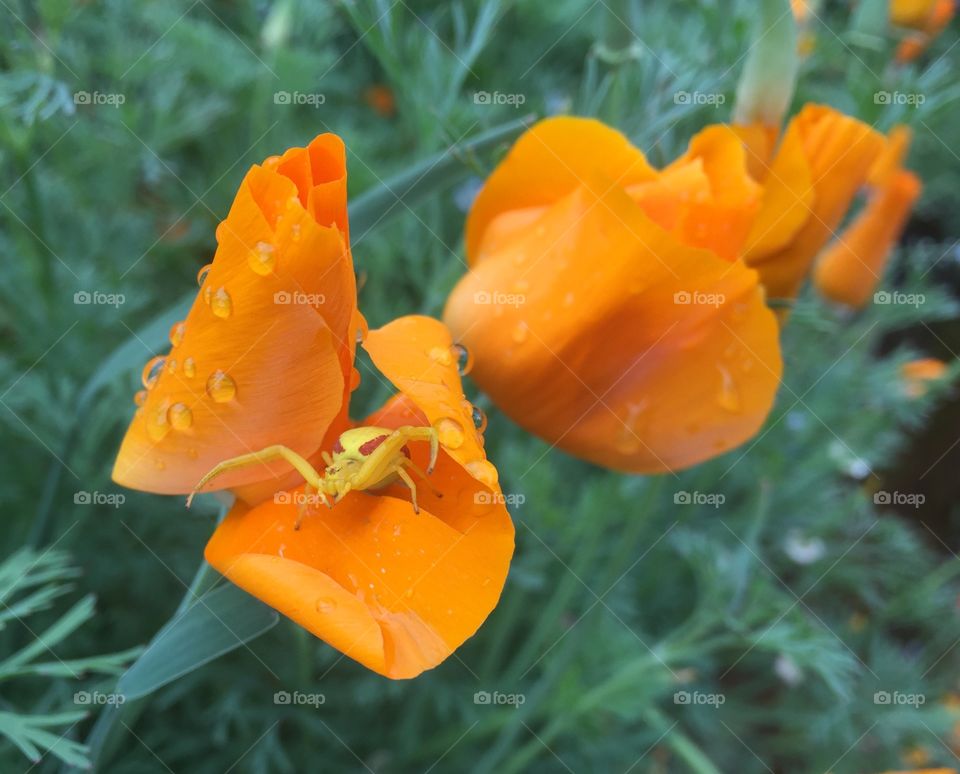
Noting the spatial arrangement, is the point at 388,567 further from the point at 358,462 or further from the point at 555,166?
the point at 555,166

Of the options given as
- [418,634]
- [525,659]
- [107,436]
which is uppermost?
[418,634]

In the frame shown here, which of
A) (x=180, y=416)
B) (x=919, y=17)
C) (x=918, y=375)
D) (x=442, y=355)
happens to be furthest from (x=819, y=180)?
(x=918, y=375)

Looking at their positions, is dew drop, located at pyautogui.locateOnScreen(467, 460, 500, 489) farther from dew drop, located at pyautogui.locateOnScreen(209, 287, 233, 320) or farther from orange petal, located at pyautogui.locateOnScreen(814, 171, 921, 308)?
orange petal, located at pyautogui.locateOnScreen(814, 171, 921, 308)

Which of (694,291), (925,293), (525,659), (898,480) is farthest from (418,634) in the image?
(898,480)

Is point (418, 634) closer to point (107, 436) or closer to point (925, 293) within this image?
point (107, 436)

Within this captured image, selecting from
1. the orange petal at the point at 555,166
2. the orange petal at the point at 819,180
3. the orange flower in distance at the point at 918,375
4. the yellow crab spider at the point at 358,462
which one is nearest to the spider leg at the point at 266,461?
the yellow crab spider at the point at 358,462

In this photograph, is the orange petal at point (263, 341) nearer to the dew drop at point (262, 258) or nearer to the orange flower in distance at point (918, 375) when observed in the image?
the dew drop at point (262, 258)

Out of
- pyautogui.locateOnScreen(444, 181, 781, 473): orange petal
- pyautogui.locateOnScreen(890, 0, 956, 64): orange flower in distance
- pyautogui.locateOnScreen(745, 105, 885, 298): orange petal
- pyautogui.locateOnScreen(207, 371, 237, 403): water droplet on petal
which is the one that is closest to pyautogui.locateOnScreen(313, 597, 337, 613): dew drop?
pyautogui.locateOnScreen(207, 371, 237, 403): water droplet on petal
